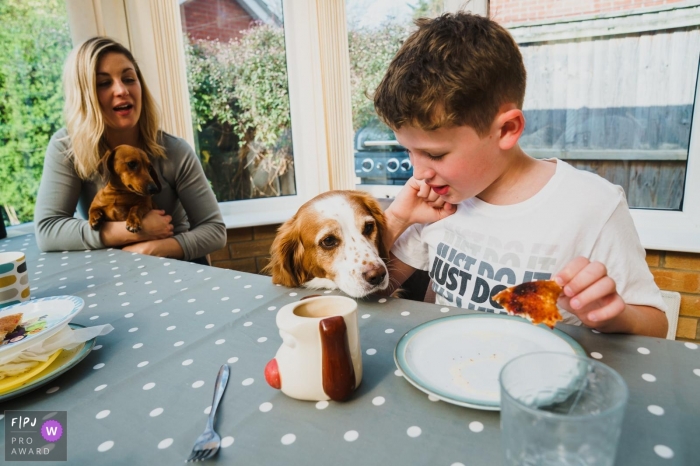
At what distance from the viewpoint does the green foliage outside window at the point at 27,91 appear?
263cm

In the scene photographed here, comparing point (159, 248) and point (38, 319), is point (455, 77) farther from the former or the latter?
point (159, 248)

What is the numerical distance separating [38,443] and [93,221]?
1306 mm

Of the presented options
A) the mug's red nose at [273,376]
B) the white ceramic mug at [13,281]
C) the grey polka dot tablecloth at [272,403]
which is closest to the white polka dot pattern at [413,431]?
the grey polka dot tablecloth at [272,403]

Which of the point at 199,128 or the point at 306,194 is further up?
the point at 199,128

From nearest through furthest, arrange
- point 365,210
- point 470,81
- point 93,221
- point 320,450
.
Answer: point 320,450, point 470,81, point 365,210, point 93,221

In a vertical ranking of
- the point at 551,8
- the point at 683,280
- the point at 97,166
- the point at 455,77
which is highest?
the point at 551,8

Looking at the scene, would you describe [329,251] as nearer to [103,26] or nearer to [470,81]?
[470,81]

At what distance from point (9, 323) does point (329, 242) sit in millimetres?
793

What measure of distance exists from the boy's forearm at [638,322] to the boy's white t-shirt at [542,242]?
23 millimetres

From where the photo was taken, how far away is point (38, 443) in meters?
0.62

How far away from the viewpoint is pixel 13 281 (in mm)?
1146

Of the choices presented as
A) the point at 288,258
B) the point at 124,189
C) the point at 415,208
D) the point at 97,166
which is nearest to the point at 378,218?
the point at 415,208

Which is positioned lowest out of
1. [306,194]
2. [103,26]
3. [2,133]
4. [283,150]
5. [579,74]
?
[306,194]

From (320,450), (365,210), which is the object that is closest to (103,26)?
(365,210)
